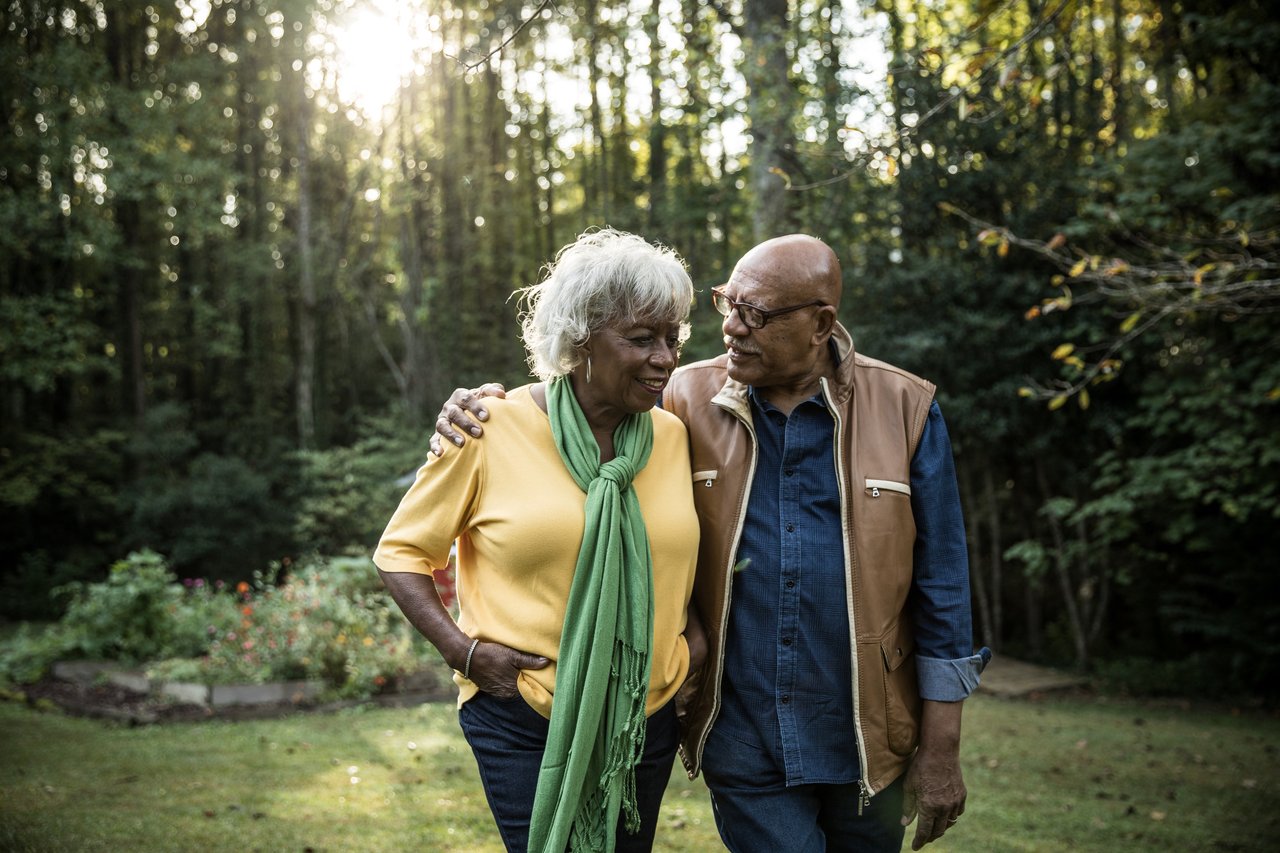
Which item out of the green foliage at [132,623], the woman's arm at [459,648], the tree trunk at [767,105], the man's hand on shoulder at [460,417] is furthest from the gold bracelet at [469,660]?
the green foliage at [132,623]

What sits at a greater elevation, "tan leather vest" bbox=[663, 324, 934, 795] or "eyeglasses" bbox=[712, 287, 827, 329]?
"eyeglasses" bbox=[712, 287, 827, 329]

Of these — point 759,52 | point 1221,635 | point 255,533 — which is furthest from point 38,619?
point 1221,635

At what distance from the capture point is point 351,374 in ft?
71.6

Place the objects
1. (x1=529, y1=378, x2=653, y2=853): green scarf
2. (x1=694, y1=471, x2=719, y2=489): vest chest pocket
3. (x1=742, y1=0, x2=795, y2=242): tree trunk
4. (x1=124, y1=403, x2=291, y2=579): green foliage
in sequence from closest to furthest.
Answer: (x1=529, y1=378, x2=653, y2=853): green scarf
(x1=694, y1=471, x2=719, y2=489): vest chest pocket
(x1=742, y1=0, x2=795, y2=242): tree trunk
(x1=124, y1=403, x2=291, y2=579): green foliage

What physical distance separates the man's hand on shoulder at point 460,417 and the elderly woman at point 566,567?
0.02m

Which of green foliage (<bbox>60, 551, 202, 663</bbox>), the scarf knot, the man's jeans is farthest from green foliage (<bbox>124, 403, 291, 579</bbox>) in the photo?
the scarf knot

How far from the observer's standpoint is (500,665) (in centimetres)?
221

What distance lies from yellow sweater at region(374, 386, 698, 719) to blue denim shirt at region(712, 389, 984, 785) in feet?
0.82

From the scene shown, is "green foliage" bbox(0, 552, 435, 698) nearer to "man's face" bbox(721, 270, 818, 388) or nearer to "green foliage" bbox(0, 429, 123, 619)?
"green foliage" bbox(0, 429, 123, 619)

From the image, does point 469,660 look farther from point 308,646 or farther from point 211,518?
point 211,518

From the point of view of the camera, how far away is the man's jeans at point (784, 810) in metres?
2.37

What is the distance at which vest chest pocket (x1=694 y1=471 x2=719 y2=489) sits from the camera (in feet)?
8.21

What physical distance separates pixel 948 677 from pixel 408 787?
12.5 feet

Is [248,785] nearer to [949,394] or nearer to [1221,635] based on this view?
[949,394]
